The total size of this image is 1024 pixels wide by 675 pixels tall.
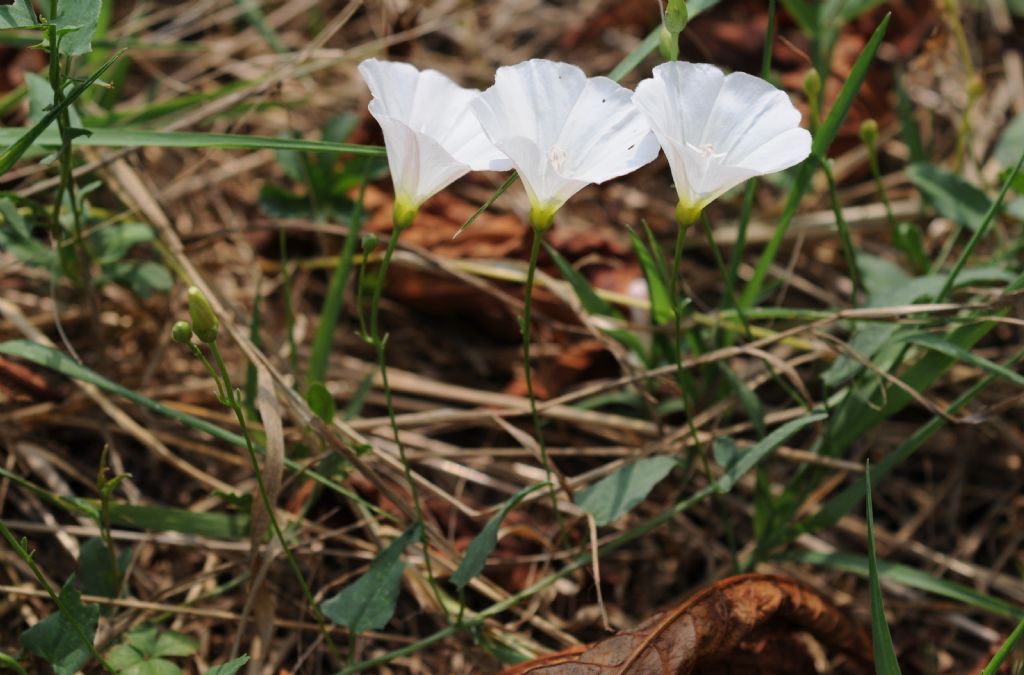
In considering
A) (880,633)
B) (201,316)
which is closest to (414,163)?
(201,316)

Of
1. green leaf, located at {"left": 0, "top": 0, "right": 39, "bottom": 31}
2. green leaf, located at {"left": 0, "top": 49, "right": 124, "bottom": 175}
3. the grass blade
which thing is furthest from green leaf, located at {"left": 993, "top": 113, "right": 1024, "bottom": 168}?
green leaf, located at {"left": 0, "top": 0, "right": 39, "bottom": 31}

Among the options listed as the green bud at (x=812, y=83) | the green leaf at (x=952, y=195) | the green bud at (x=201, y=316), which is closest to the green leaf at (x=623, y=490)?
the green bud at (x=201, y=316)

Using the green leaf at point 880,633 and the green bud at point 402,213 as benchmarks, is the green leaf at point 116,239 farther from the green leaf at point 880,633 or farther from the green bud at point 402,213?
the green leaf at point 880,633

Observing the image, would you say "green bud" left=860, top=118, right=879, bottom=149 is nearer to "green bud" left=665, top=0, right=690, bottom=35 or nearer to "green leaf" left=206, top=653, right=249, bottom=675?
"green bud" left=665, top=0, right=690, bottom=35

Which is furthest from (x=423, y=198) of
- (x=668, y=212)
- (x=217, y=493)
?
(x=668, y=212)

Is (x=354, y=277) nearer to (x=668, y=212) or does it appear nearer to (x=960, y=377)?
(x=668, y=212)

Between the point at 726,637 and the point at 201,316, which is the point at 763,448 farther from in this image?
the point at 201,316
